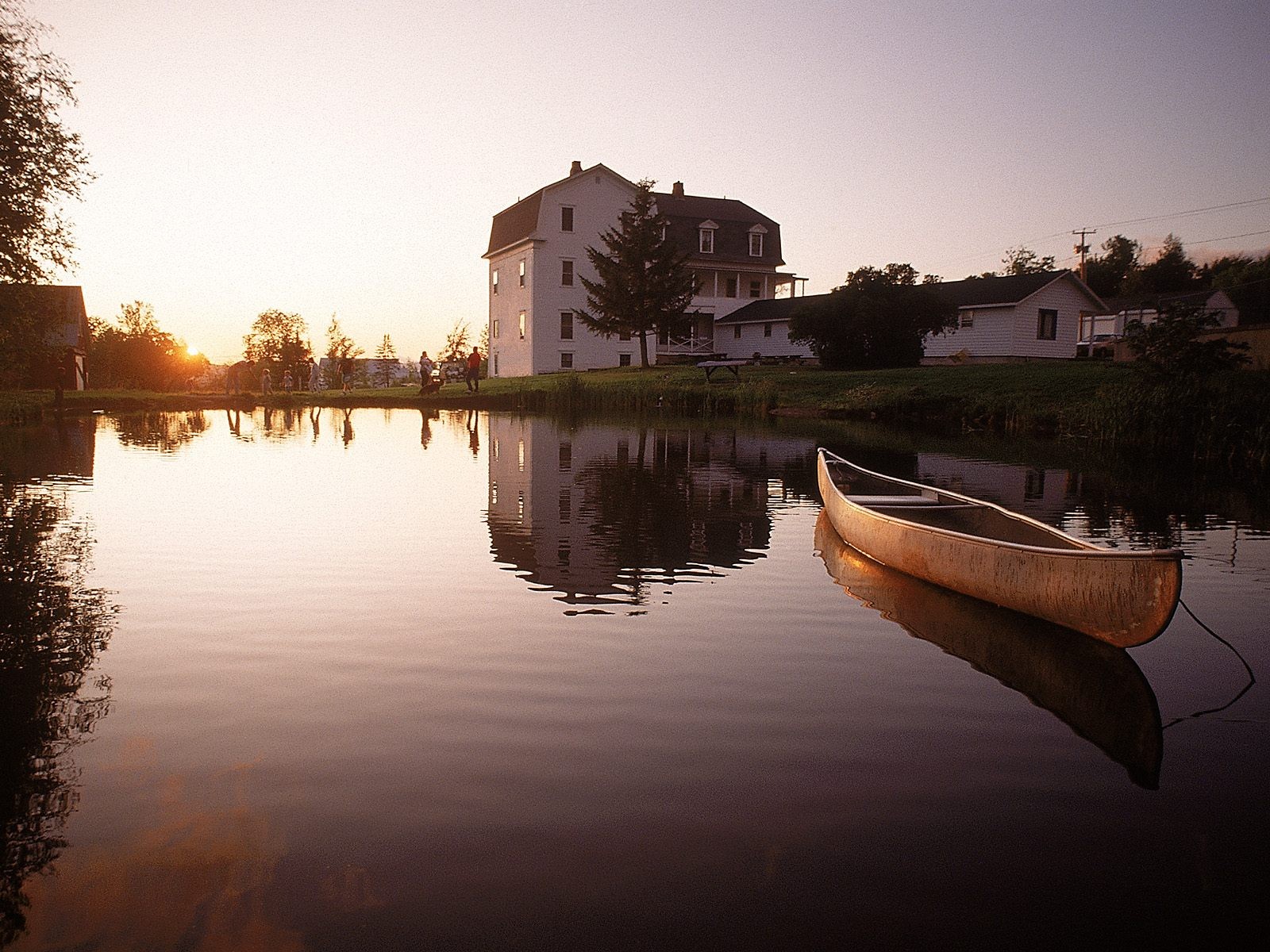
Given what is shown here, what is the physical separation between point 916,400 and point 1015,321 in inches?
745

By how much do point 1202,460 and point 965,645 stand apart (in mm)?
21556

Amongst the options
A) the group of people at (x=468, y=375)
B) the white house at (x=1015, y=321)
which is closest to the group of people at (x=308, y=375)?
the group of people at (x=468, y=375)

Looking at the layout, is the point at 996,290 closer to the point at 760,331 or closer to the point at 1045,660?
the point at 760,331

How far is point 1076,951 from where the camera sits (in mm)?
3957

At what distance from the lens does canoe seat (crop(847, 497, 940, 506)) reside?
1279 cm

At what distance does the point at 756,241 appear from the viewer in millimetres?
72812

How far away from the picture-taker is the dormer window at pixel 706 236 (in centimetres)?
7056

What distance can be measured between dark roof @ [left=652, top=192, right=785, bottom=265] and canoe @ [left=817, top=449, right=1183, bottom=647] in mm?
59369

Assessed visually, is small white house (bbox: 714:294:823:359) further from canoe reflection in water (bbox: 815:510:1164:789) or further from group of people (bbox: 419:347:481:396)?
canoe reflection in water (bbox: 815:510:1164:789)

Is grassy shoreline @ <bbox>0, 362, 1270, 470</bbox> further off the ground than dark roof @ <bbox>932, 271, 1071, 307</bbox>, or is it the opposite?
dark roof @ <bbox>932, 271, 1071, 307</bbox>

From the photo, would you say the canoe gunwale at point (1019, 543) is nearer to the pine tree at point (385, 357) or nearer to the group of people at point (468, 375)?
the group of people at point (468, 375)

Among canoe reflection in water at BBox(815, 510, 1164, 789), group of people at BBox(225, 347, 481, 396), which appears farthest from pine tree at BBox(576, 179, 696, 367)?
canoe reflection in water at BBox(815, 510, 1164, 789)

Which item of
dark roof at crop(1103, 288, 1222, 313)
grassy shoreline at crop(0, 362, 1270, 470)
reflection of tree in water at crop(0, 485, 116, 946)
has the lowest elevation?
reflection of tree in water at crop(0, 485, 116, 946)

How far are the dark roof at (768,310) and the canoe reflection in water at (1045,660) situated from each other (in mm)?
54664
